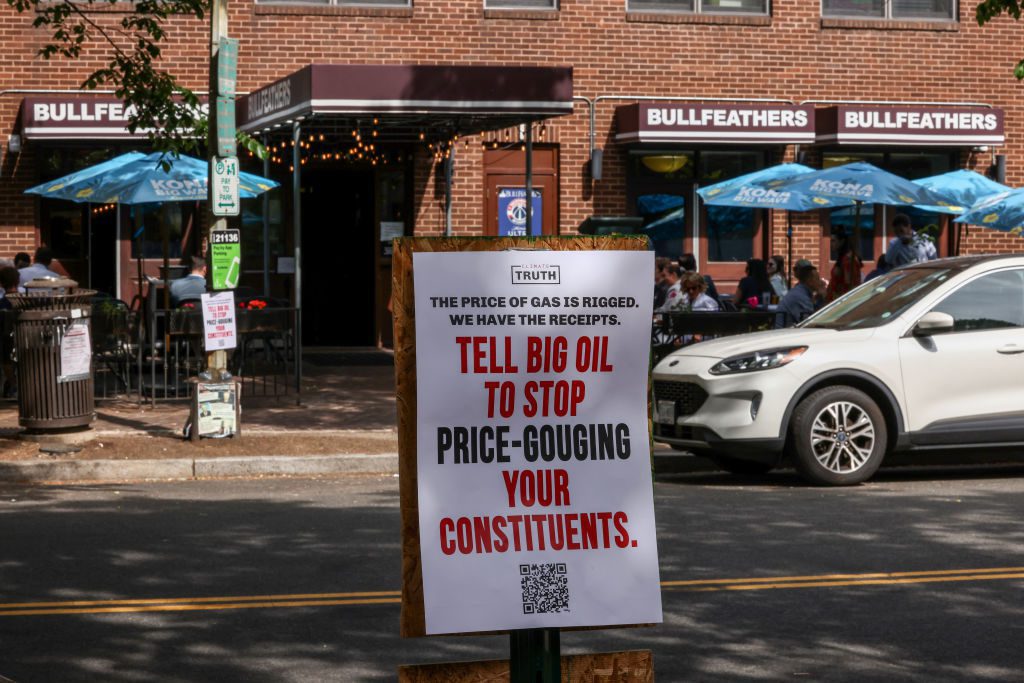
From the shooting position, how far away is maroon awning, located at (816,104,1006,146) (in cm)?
2236

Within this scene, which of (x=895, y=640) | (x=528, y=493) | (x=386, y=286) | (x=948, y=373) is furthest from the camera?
(x=386, y=286)

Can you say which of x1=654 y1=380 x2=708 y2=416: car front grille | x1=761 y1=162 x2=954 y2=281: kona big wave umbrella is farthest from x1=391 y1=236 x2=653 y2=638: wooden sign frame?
x1=761 y1=162 x2=954 y2=281: kona big wave umbrella

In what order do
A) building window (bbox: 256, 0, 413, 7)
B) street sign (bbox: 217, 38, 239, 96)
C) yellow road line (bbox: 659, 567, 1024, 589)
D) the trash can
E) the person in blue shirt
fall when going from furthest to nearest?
building window (bbox: 256, 0, 413, 7) < the person in blue shirt < street sign (bbox: 217, 38, 239, 96) < the trash can < yellow road line (bbox: 659, 567, 1024, 589)

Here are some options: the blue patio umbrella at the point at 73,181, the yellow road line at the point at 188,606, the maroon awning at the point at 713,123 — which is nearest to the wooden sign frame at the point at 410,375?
the yellow road line at the point at 188,606

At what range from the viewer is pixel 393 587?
7629mm

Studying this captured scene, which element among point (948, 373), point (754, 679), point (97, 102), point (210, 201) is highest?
point (97, 102)

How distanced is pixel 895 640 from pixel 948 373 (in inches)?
202

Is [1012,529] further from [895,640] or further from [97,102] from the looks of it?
[97,102]

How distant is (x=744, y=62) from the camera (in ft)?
74.7

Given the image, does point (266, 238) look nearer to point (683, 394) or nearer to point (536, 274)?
point (683, 394)

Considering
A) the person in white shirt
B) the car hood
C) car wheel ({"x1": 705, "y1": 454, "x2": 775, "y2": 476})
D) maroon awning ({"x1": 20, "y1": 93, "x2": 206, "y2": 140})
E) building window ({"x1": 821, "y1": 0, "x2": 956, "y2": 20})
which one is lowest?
car wheel ({"x1": 705, "y1": 454, "x2": 775, "y2": 476})

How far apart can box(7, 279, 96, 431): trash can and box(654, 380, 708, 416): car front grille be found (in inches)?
188

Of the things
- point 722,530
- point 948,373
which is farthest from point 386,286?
point 722,530

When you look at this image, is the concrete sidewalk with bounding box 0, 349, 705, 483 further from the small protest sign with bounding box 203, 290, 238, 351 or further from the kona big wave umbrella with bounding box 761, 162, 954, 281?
the kona big wave umbrella with bounding box 761, 162, 954, 281
